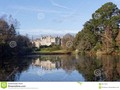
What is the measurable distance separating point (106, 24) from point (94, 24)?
17 centimetres

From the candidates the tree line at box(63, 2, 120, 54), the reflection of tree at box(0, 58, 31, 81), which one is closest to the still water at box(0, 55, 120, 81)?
the reflection of tree at box(0, 58, 31, 81)

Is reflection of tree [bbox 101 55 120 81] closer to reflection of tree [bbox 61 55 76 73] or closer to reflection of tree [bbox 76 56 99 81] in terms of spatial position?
reflection of tree [bbox 76 56 99 81]

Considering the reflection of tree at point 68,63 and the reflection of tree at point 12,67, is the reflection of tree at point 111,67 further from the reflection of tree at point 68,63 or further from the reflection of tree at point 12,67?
the reflection of tree at point 12,67

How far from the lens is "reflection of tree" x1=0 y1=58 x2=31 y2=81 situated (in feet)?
17.0

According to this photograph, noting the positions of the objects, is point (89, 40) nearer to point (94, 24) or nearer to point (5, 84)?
point (94, 24)

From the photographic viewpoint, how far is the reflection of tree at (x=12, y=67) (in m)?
5.19

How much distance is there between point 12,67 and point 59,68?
635 millimetres

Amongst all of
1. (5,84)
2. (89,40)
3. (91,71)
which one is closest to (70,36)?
(89,40)

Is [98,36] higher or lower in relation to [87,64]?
higher

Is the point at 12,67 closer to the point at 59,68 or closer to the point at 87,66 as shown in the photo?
the point at 59,68

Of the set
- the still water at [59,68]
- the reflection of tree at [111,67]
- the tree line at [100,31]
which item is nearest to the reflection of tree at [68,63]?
the still water at [59,68]

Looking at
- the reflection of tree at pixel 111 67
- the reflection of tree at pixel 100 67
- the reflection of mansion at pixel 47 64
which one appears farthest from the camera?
the reflection of mansion at pixel 47 64

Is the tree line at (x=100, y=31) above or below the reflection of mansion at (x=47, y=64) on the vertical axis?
above

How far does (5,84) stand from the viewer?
443 cm
